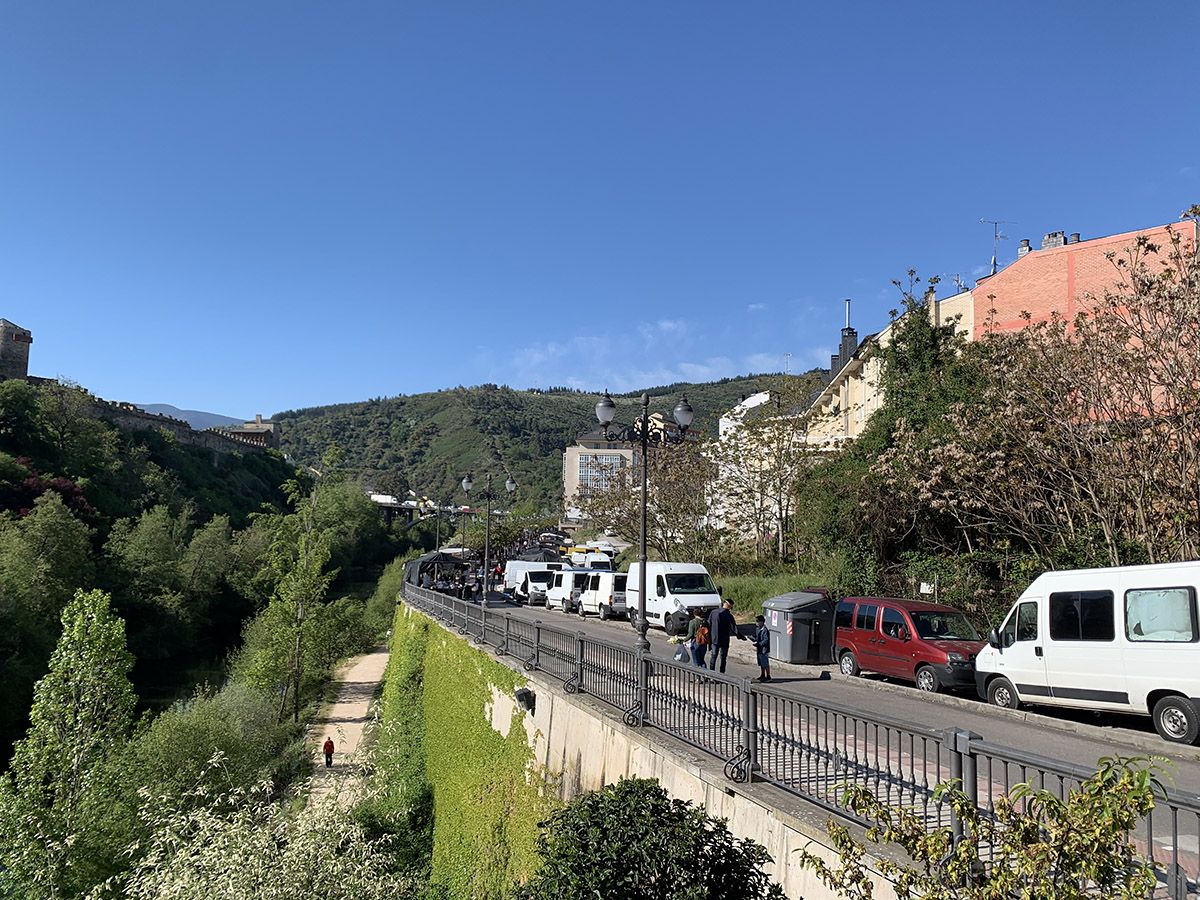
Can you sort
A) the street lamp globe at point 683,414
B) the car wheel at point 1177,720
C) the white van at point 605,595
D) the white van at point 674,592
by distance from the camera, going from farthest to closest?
the white van at point 605,595, the white van at point 674,592, the street lamp globe at point 683,414, the car wheel at point 1177,720

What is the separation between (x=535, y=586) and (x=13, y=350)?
7692 centimetres

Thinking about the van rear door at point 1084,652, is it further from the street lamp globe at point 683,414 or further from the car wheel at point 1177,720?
the street lamp globe at point 683,414

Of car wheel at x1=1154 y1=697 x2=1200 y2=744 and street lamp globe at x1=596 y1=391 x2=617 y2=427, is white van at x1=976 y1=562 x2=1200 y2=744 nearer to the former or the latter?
car wheel at x1=1154 y1=697 x2=1200 y2=744

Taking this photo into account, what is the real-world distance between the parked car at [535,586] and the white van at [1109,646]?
3044 cm

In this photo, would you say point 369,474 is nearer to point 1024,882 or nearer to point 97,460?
point 97,460

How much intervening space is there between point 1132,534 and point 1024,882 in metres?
16.1

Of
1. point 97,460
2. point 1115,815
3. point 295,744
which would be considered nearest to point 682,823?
point 1115,815

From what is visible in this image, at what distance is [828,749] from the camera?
601cm

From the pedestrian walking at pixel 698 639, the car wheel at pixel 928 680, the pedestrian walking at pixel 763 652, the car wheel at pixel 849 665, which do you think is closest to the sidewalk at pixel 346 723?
the pedestrian walking at pixel 698 639

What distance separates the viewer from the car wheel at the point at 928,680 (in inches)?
543

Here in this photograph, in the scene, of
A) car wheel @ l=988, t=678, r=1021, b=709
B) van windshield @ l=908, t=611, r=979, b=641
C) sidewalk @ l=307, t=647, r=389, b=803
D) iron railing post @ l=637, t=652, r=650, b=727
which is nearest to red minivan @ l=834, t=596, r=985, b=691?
van windshield @ l=908, t=611, r=979, b=641

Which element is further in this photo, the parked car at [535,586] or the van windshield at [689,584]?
the parked car at [535,586]

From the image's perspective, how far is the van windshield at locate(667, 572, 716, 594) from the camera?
25.2m

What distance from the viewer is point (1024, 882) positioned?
313 cm
